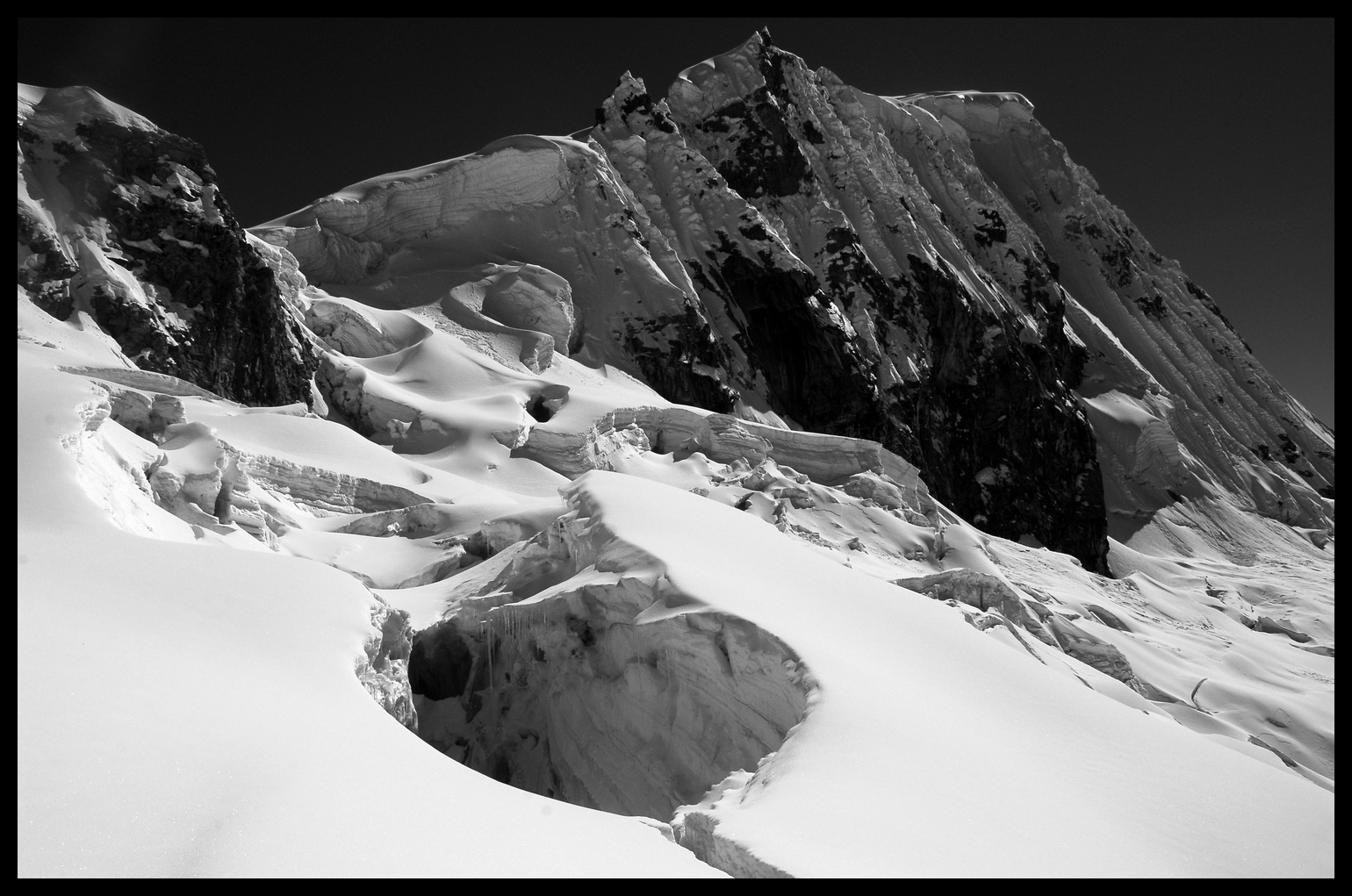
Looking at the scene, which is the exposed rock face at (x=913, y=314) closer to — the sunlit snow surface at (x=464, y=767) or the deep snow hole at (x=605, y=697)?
the deep snow hole at (x=605, y=697)

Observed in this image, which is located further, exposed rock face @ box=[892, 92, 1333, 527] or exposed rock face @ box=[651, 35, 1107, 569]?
exposed rock face @ box=[892, 92, 1333, 527]

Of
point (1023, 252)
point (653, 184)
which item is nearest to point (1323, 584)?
point (1023, 252)

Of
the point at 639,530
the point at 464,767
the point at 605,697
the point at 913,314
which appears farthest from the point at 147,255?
the point at 913,314

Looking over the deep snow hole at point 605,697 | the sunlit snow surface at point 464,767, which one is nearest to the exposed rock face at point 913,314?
the deep snow hole at point 605,697

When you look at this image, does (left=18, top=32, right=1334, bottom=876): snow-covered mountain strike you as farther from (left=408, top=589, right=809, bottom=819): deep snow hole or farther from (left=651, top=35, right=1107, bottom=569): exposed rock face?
(left=651, top=35, right=1107, bottom=569): exposed rock face

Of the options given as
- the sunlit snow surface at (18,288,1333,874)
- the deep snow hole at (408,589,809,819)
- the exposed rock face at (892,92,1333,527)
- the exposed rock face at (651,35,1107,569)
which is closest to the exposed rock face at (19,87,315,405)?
the sunlit snow surface at (18,288,1333,874)

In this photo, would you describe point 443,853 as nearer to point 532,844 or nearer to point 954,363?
point 532,844
